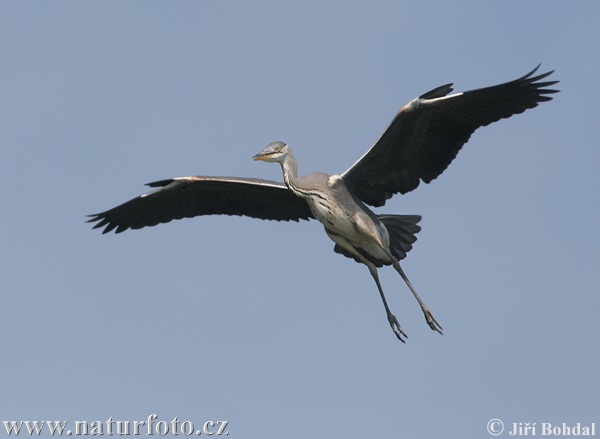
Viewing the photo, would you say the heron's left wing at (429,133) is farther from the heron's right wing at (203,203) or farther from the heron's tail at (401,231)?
the heron's right wing at (203,203)

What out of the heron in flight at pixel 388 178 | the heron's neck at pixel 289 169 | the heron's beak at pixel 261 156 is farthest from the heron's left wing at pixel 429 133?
the heron's beak at pixel 261 156

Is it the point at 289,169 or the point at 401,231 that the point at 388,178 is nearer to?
the point at 401,231

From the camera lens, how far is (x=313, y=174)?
17.3 meters

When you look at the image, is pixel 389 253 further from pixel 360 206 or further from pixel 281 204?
pixel 281 204

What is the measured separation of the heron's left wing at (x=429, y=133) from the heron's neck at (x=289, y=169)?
0.66 meters

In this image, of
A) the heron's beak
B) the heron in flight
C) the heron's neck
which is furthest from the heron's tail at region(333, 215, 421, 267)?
the heron's beak

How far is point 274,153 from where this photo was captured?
17.6 metres

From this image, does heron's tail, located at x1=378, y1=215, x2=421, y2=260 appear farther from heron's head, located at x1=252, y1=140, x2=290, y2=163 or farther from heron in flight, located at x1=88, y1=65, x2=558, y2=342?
heron's head, located at x1=252, y1=140, x2=290, y2=163

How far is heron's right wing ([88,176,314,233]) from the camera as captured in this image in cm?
1827

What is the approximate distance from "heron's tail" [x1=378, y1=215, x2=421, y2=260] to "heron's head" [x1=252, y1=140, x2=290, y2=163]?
1.47 meters

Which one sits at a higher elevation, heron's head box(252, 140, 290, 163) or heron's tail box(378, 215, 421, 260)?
heron's head box(252, 140, 290, 163)

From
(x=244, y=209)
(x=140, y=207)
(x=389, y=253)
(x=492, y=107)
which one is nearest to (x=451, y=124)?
(x=492, y=107)

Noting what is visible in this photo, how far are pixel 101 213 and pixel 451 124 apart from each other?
4.95 meters

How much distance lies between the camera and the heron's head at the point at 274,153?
692 inches
